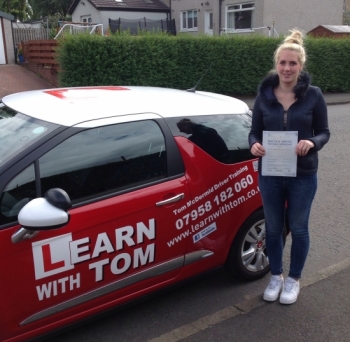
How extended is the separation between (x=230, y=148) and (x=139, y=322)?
1.43 m

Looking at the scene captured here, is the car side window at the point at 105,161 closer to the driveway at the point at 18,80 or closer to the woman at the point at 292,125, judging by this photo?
the woman at the point at 292,125

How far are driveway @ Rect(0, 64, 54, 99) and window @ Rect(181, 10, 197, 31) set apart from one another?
1428cm

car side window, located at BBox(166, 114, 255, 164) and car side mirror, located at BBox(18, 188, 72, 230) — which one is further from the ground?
car side window, located at BBox(166, 114, 255, 164)

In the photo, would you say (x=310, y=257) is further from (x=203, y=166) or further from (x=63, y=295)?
(x=63, y=295)

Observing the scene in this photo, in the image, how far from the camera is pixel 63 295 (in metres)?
2.61

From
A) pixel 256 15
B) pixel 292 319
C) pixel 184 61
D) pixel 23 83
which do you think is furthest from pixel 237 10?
pixel 292 319

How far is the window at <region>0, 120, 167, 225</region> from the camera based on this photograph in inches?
98.8

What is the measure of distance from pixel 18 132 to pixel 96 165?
529 millimetres

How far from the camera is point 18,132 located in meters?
2.81

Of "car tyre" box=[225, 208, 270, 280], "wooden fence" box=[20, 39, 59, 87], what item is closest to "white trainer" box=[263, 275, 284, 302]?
"car tyre" box=[225, 208, 270, 280]

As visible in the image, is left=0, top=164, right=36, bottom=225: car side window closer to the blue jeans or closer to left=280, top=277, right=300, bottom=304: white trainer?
the blue jeans

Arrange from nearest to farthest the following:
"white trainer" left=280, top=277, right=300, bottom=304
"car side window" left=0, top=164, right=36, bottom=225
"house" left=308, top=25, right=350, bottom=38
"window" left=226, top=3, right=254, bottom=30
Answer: "car side window" left=0, top=164, right=36, bottom=225, "white trainer" left=280, top=277, right=300, bottom=304, "house" left=308, top=25, right=350, bottom=38, "window" left=226, top=3, right=254, bottom=30

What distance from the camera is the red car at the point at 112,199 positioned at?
8.07ft

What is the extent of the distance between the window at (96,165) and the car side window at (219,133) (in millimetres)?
235
